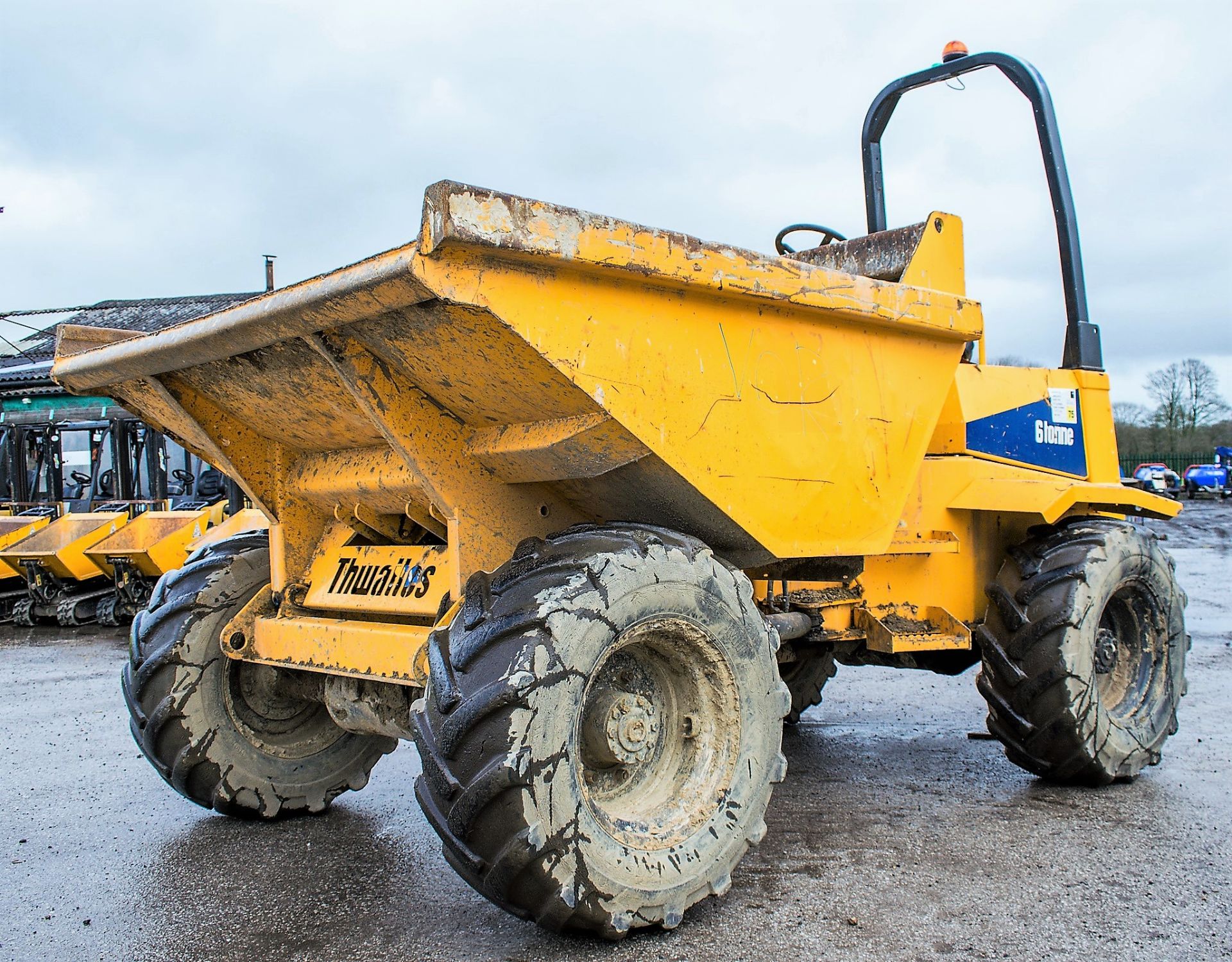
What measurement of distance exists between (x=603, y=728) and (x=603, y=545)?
1.66ft

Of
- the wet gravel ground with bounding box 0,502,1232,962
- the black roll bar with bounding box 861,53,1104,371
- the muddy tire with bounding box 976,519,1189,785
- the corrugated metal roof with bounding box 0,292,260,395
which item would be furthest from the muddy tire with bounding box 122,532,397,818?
the corrugated metal roof with bounding box 0,292,260,395

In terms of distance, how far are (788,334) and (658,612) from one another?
1054 millimetres

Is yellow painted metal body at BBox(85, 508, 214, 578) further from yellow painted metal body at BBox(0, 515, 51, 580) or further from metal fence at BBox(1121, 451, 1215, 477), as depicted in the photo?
metal fence at BBox(1121, 451, 1215, 477)

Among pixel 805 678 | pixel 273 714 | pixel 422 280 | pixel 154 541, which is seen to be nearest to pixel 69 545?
pixel 154 541

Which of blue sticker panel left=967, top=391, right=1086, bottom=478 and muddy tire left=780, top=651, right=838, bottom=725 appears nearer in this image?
blue sticker panel left=967, top=391, right=1086, bottom=478

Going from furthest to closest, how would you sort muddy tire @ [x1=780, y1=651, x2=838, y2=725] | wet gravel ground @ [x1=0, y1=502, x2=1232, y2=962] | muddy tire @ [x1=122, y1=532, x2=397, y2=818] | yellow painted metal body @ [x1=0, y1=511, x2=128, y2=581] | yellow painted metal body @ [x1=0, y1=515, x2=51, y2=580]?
yellow painted metal body @ [x1=0, y1=515, x2=51, y2=580]
yellow painted metal body @ [x1=0, y1=511, x2=128, y2=581]
muddy tire @ [x1=780, y1=651, x2=838, y2=725]
muddy tire @ [x1=122, y1=532, x2=397, y2=818]
wet gravel ground @ [x1=0, y1=502, x2=1232, y2=962]

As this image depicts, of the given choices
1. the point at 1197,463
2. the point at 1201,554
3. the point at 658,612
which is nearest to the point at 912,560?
the point at 658,612

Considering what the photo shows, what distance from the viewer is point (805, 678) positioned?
5500 mm

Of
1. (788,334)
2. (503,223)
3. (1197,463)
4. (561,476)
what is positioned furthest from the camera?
(1197,463)

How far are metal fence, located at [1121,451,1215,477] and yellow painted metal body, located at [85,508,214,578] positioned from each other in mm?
35098

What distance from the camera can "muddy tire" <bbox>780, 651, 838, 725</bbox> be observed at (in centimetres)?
540

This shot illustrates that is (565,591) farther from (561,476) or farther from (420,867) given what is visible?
(420,867)

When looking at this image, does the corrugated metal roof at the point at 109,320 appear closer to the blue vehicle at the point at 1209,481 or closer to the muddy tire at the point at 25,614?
the muddy tire at the point at 25,614

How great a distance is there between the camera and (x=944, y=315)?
3939mm
